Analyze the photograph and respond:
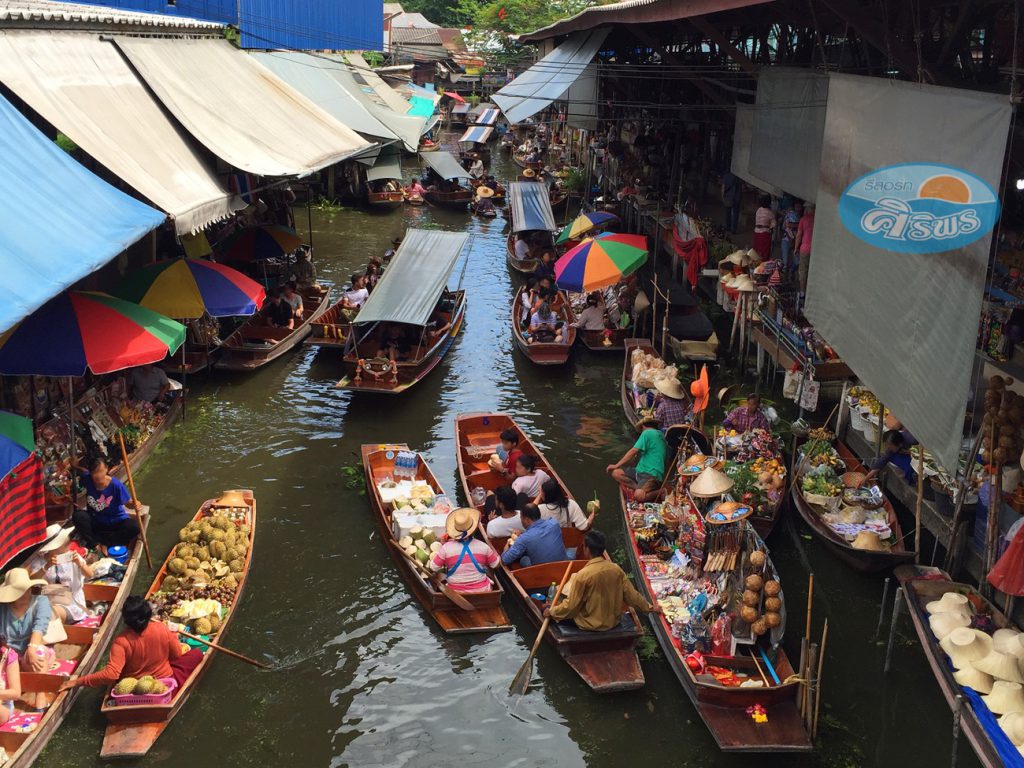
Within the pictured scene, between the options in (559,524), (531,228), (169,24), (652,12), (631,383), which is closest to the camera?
(559,524)

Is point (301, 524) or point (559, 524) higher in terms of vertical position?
point (559, 524)

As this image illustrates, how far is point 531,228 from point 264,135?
25.8 feet

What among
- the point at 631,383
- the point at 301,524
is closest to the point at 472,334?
the point at 631,383

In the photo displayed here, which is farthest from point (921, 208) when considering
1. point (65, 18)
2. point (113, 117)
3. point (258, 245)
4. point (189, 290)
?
point (258, 245)

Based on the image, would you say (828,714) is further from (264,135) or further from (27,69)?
(264,135)

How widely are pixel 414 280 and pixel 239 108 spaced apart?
4772mm

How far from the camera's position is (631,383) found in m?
14.1

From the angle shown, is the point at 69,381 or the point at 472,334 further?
the point at 472,334

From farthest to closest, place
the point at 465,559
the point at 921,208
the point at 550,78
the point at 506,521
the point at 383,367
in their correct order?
the point at 550,78 < the point at 383,367 < the point at 506,521 < the point at 465,559 < the point at 921,208

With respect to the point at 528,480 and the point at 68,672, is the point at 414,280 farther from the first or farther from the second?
the point at 68,672

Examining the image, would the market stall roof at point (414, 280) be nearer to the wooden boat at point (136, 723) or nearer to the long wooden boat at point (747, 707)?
the wooden boat at point (136, 723)

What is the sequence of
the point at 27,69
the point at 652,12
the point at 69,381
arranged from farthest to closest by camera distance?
the point at 652,12 → the point at 27,69 → the point at 69,381

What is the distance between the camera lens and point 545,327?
54.1 feet

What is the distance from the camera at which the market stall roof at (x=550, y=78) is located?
65.8 ft
